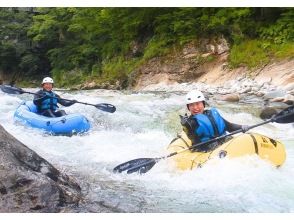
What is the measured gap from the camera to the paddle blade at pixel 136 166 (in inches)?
109

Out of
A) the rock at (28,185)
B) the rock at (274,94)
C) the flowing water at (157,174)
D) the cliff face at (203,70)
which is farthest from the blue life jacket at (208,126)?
the cliff face at (203,70)

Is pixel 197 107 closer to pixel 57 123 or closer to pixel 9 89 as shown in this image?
pixel 57 123

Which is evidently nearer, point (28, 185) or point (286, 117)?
point (28, 185)

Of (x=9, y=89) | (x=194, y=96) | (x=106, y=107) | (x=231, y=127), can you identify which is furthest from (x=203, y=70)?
(x=194, y=96)

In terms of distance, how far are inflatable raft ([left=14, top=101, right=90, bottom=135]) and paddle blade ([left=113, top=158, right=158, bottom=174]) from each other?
147 centimetres

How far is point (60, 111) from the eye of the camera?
180 inches

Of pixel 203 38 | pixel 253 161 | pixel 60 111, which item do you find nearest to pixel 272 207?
pixel 253 161

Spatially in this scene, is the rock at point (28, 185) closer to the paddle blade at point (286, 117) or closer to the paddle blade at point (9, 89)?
the paddle blade at point (286, 117)

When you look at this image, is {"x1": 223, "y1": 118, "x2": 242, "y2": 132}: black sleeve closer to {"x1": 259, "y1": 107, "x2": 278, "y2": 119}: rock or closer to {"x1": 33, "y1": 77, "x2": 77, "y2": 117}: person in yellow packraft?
{"x1": 259, "y1": 107, "x2": 278, "y2": 119}: rock

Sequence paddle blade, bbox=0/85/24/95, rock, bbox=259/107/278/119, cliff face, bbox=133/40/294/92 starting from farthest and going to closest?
cliff face, bbox=133/40/294/92, paddle blade, bbox=0/85/24/95, rock, bbox=259/107/278/119

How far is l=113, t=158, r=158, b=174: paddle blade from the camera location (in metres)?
2.78

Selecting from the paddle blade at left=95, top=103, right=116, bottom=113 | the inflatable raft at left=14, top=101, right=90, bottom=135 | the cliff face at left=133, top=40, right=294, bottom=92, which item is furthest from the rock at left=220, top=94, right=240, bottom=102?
the inflatable raft at left=14, top=101, right=90, bottom=135

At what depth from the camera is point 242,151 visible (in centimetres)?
264

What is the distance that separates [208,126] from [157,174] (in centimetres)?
43
